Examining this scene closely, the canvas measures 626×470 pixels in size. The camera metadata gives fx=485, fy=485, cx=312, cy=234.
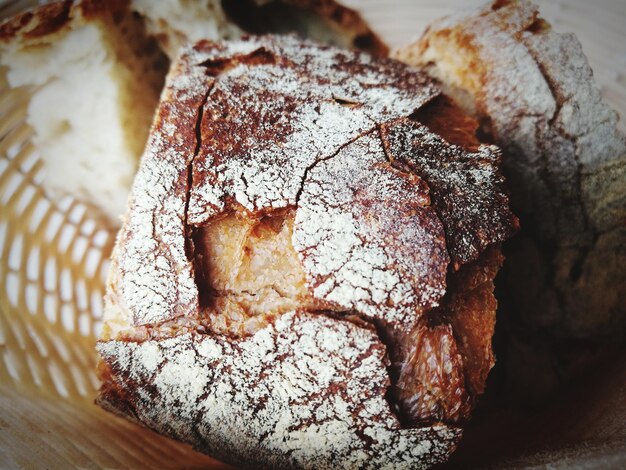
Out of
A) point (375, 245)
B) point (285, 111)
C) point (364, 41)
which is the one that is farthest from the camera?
point (364, 41)

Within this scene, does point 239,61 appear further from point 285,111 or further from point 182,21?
point 182,21

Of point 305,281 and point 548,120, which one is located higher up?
point 548,120

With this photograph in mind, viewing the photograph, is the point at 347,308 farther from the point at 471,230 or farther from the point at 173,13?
the point at 173,13

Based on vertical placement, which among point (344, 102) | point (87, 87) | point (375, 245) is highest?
point (344, 102)

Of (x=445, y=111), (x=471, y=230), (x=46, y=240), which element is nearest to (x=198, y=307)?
(x=471, y=230)

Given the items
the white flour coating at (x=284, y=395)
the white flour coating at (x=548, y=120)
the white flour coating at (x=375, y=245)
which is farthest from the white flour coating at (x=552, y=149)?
the white flour coating at (x=284, y=395)

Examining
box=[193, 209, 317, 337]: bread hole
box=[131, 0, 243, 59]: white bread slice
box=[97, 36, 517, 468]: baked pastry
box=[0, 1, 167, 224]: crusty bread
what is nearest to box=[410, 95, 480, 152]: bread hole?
box=[97, 36, 517, 468]: baked pastry

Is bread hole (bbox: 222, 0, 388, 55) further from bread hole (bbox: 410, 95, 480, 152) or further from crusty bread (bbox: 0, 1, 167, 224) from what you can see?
bread hole (bbox: 410, 95, 480, 152)

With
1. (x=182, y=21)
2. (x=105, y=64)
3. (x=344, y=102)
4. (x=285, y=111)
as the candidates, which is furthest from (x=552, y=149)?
(x=105, y=64)
